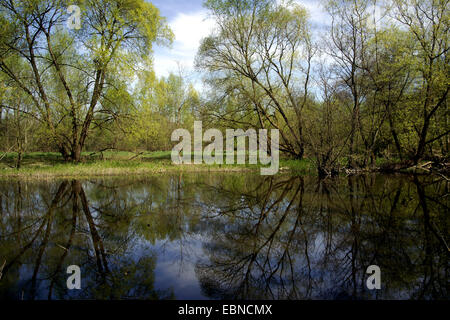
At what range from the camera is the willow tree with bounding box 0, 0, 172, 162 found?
15.4 m

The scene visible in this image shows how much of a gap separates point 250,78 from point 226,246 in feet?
55.5

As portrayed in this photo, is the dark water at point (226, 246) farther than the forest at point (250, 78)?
No

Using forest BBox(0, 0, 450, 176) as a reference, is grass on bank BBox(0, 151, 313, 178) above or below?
below

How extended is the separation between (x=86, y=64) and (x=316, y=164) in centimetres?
1416

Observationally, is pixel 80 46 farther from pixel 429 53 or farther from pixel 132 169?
pixel 429 53

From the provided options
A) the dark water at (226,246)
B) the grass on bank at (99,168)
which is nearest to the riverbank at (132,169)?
the grass on bank at (99,168)

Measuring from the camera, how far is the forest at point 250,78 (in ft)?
49.0

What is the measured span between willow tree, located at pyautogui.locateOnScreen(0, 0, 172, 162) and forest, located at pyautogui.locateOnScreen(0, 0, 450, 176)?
68mm

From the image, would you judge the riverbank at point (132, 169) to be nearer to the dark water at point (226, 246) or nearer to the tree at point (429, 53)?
the tree at point (429, 53)

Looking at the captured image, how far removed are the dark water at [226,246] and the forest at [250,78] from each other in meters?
8.19

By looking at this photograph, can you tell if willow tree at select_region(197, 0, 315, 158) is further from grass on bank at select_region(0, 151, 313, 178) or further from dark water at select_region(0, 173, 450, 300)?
dark water at select_region(0, 173, 450, 300)

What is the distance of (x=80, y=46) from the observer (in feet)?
56.4

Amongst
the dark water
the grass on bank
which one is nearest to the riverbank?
the grass on bank

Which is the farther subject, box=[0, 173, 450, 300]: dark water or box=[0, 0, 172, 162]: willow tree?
box=[0, 0, 172, 162]: willow tree
